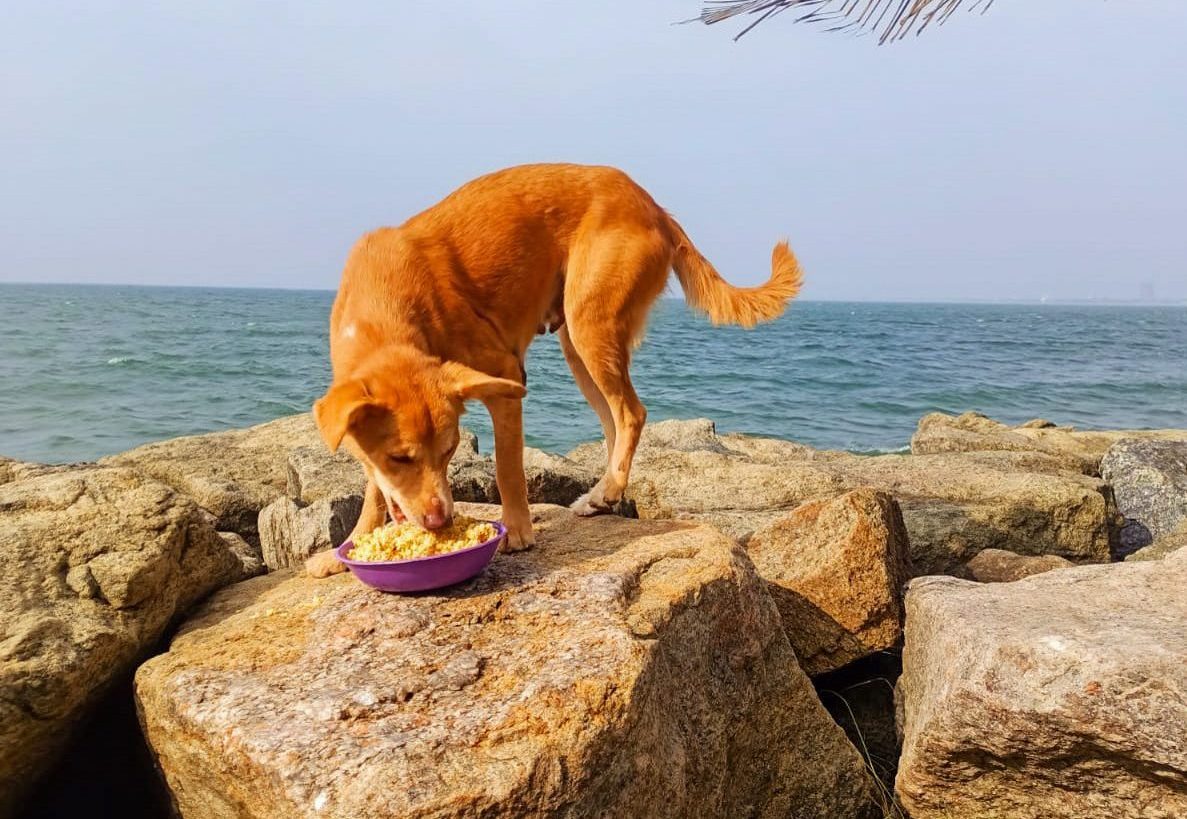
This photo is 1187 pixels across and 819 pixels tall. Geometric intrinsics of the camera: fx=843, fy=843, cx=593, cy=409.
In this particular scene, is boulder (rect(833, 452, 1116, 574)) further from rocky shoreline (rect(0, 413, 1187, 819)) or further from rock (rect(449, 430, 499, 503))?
rock (rect(449, 430, 499, 503))

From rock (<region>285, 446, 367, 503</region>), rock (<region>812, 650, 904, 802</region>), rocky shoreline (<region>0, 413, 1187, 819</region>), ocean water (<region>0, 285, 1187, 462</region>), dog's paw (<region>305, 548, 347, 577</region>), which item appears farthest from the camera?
ocean water (<region>0, 285, 1187, 462</region>)

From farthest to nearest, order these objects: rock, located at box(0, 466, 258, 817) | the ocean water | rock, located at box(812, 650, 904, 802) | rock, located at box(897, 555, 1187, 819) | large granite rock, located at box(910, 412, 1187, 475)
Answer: the ocean water → large granite rock, located at box(910, 412, 1187, 475) → rock, located at box(812, 650, 904, 802) → rock, located at box(0, 466, 258, 817) → rock, located at box(897, 555, 1187, 819)

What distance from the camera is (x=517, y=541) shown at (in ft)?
14.6

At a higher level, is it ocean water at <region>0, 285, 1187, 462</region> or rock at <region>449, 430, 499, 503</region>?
rock at <region>449, 430, 499, 503</region>

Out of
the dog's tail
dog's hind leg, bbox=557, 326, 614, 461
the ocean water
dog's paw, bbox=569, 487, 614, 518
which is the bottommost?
the ocean water

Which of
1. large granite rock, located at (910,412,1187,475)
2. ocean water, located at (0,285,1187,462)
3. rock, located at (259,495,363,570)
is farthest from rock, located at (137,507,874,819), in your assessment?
Answer: large granite rock, located at (910,412,1187,475)

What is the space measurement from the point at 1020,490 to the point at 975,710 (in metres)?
3.87

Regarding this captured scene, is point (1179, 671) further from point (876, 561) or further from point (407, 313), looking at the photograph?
point (407, 313)

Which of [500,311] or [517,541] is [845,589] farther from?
[500,311]

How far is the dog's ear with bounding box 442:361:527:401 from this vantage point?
379 centimetres

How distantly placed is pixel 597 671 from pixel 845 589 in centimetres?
206

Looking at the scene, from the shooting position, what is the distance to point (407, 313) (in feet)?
14.6

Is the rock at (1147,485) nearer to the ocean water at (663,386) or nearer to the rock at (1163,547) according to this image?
the rock at (1163,547)

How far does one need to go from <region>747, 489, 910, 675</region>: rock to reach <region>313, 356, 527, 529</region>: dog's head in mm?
1937
